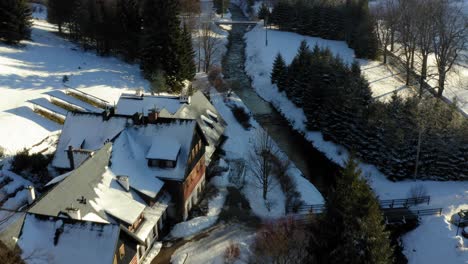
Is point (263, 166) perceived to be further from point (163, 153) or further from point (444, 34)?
point (444, 34)

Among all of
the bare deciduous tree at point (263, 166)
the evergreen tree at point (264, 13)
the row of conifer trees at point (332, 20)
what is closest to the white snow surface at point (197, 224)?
the bare deciduous tree at point (263, 166)

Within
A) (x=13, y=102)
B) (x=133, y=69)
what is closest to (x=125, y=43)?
(x=133, y=69)

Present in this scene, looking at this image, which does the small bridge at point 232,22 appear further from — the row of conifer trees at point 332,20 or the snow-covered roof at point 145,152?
the snow-covered roof at point 145,152

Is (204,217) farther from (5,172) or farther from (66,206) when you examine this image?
(5,172)

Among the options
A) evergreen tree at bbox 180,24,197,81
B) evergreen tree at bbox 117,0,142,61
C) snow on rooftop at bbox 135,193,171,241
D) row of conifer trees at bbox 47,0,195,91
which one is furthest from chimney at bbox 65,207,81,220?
evergreen tree at bbox 117,0,142,61

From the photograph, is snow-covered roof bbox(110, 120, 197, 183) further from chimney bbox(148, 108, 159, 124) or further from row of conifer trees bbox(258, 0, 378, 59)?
row of conifer trees bbox(258, 0, 378, 59)

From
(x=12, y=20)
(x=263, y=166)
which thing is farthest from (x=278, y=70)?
(x=12, y=20)

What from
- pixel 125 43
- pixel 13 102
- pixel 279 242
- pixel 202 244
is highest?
pixel 125 43
